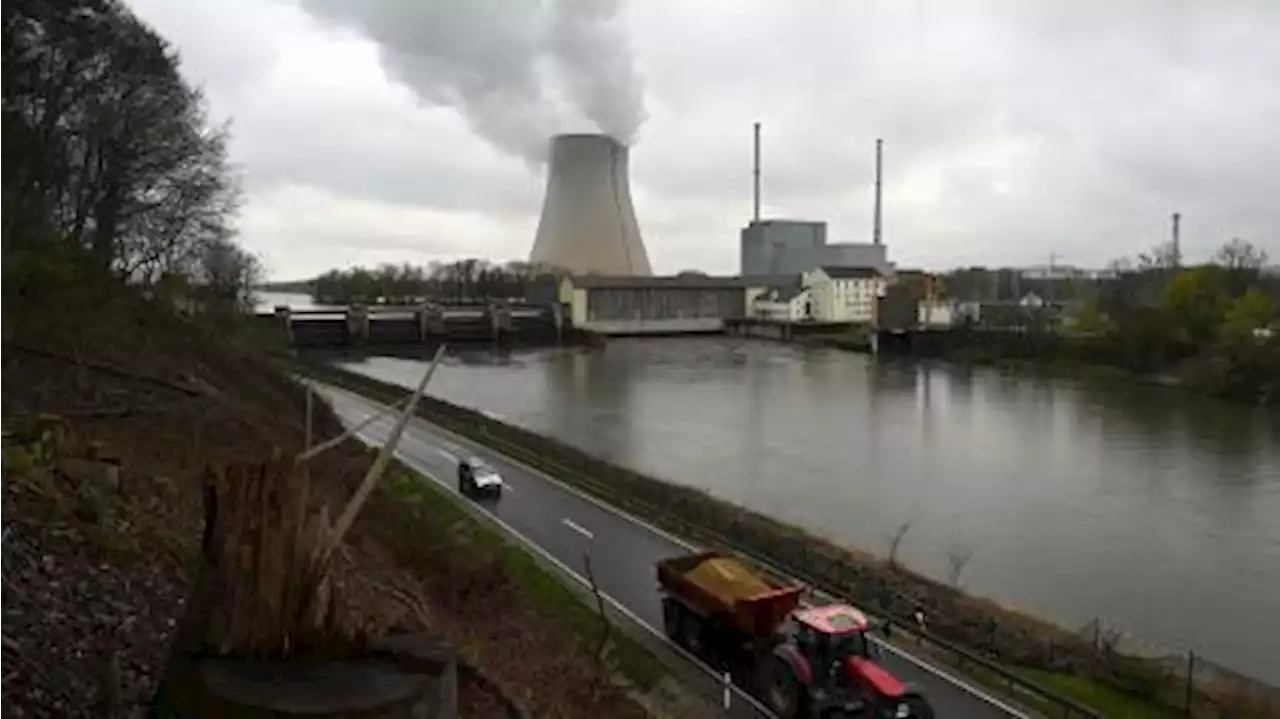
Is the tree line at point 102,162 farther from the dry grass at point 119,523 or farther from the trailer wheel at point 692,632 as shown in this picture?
the trailer wheel at point 692,632

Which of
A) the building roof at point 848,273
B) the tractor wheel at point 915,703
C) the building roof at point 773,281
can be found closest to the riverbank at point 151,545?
the tractor wheel at point 915,703

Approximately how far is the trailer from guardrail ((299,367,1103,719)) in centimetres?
127

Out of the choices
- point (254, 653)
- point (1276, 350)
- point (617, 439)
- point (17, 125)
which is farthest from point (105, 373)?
point (1276, 350)

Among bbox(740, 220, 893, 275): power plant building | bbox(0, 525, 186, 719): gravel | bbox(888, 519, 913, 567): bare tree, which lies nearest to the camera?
bbox(0, 525, 186, 719): gravel

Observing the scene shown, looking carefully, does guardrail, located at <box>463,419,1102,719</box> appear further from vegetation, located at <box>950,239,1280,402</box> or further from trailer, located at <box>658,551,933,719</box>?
vegetation, located at <box>950,239,1280,402</box>

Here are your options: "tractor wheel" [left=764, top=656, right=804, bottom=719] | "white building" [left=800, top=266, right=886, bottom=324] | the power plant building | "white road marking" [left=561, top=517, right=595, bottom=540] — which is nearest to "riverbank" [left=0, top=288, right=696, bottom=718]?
"tractor wheel" [left=764, top=656, right=804, bottom=719]

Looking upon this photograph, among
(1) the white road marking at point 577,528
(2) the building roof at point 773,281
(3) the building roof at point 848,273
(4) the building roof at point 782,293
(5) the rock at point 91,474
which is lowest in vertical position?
(1) the white road marking at point 577,528

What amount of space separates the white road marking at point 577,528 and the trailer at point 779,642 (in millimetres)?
3271

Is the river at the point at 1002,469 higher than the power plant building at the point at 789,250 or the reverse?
the reverse

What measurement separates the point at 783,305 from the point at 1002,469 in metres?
48.4

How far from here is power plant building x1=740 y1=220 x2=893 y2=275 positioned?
87.1m

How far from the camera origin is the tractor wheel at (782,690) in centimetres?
693

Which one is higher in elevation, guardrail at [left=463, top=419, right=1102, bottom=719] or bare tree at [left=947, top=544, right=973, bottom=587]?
guardrail at [left=463, top=419, right=1102, bottom=719]

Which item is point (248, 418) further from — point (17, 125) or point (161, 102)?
point (161, 102)
